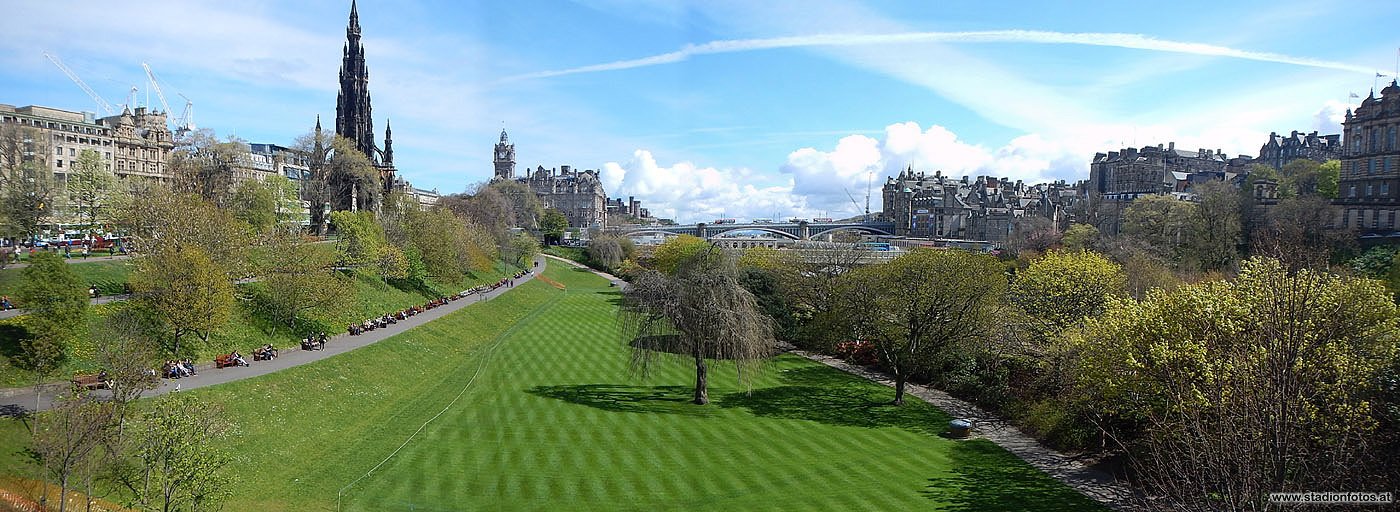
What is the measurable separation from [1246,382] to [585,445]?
1940 cm

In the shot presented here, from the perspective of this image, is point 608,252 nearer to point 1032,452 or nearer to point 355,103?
point 355,103

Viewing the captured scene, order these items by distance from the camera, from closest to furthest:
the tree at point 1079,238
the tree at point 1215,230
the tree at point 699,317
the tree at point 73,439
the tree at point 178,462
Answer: the tree at point 73,439 → the tree at point 178,462 → the tree at point 699,317 → the tree at point 1215,230 → the tree at point 1079,238

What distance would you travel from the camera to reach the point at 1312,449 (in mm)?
17406

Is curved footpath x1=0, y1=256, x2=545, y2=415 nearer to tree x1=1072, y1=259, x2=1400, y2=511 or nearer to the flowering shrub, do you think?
the flowering shrub

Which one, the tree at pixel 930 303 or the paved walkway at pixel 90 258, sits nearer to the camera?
the tree at pixel 930 303

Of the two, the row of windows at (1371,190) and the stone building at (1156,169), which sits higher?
the stone building at (1156,169)

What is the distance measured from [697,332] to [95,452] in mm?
20118

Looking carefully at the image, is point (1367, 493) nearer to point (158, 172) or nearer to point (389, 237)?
point (389, 237)

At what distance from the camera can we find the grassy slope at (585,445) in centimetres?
2181

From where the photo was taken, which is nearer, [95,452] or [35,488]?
[95,452]

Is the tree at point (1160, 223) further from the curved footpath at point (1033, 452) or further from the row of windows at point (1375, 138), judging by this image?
the curved footpath at point (1033, 452)

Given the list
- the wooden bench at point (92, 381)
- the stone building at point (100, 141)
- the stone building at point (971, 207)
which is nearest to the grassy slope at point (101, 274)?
the wooden bench at point (92, 381)

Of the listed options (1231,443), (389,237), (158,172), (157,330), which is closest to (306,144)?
(389,237)

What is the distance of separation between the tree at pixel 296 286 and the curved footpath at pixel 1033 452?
30.0 meters
